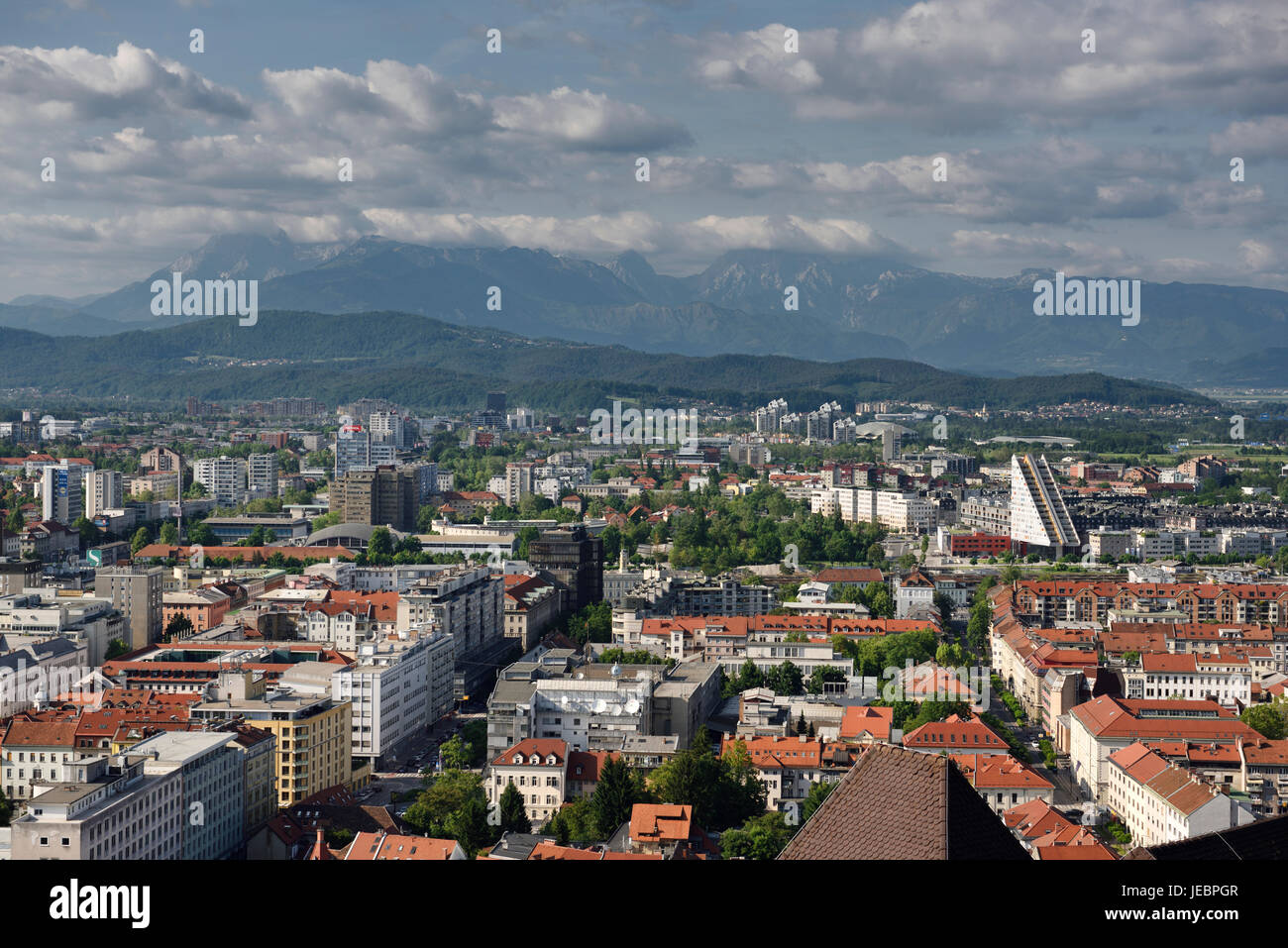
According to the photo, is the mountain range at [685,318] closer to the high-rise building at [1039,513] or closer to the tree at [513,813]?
the high-rise building at [1039,513]

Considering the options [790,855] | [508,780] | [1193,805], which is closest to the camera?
[790,855]

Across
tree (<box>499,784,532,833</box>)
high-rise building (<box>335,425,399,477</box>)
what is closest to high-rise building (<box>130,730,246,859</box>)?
tree (<box>499,784,532,833</box>)

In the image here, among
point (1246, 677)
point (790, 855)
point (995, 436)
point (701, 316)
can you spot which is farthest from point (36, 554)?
point (701, 316)

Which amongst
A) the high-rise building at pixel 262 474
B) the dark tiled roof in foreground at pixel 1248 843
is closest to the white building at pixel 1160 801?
the dark tiled roof in foreground at pixel 1248 843

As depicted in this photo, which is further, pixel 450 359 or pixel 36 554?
pixel 450 359
